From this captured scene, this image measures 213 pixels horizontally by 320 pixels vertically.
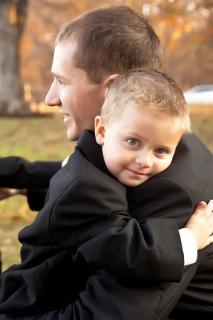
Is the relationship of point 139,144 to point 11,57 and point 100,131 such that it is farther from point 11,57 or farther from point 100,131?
point 11,57

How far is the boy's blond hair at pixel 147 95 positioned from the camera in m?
1.67

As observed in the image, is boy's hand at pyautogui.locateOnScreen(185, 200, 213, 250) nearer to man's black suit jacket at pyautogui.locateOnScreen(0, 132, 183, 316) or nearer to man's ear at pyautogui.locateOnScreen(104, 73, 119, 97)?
man's black suit jacket at pyautogui.locateOnScreen(0, 132, 183, 316)

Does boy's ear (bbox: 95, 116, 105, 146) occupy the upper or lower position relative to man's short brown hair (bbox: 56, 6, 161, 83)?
lower

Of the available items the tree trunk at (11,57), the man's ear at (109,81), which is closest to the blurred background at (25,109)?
the tree trunk at (11,57)

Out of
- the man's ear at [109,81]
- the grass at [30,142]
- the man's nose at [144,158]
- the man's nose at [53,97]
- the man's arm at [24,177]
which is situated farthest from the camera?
the grass at [30,142]

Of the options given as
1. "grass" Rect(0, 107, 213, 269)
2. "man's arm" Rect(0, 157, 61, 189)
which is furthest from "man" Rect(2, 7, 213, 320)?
"grass" Rect(0, 107, 213, 269)

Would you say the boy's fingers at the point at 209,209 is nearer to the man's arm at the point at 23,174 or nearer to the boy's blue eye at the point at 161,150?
the boy's blue eye at the point at 161,150

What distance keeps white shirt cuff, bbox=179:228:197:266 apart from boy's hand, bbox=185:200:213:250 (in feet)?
0.07

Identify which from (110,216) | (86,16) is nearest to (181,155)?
(110,216)

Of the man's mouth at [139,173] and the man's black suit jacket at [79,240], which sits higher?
the man's mouth at [139,173]

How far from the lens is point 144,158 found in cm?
172

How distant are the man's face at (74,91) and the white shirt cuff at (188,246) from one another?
0.54m

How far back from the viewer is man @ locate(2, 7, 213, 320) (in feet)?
5.42

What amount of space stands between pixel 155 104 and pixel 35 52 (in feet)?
134
